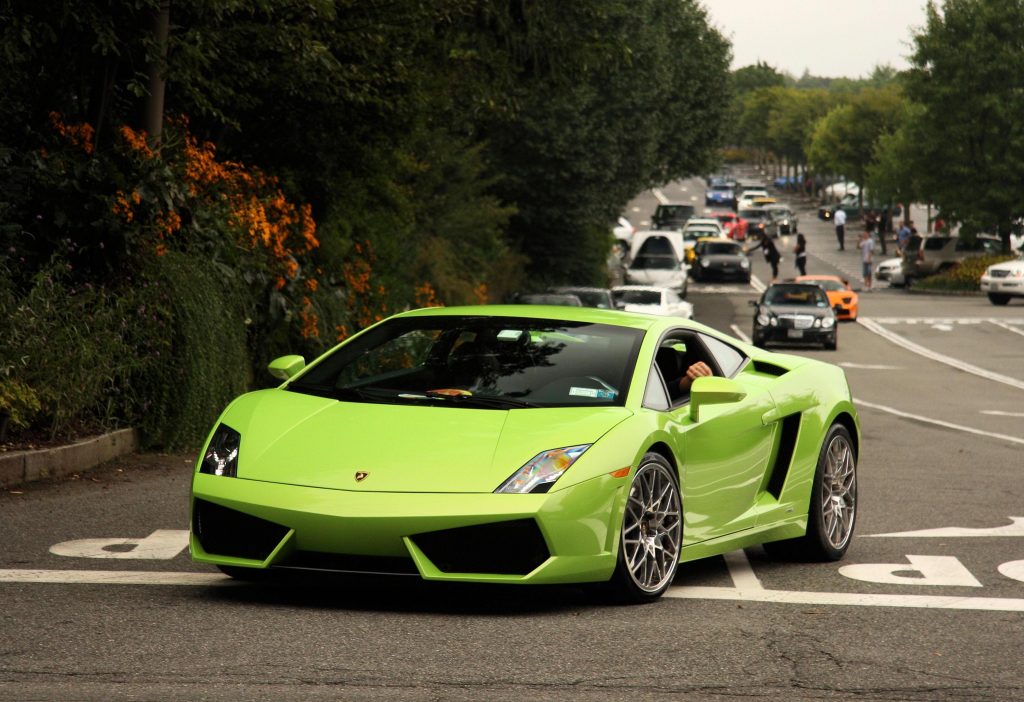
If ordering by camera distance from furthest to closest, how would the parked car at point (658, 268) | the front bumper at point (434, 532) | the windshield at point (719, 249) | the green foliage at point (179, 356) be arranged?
the windshield at point (719, 249) < the parked car at point (658, 268) < the green foliage at point (179, 356) < the front bumper at point (434, 532)

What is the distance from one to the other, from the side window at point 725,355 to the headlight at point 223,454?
251 centimetres

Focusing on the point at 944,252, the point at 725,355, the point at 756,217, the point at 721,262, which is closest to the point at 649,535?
the point at 725,355

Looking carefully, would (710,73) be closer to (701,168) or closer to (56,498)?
(701,168)

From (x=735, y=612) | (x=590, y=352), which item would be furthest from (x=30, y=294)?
(x=735, y=612)

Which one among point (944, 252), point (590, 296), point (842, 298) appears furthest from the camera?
point (944, 252)

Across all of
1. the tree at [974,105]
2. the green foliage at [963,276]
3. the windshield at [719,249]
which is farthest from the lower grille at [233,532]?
the tree at [974,105]

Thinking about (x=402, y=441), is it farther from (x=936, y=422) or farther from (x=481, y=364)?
Result: (x=936, y=422)

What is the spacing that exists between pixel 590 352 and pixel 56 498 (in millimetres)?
4282

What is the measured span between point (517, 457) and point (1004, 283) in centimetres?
4895

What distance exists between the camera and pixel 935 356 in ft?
117

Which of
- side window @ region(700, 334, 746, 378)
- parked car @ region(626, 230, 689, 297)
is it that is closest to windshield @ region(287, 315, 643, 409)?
side window @ region(700, 334, 746, 378)

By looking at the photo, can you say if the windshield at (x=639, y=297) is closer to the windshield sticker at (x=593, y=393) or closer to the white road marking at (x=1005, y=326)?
the white road marking at (x=1005, y=326)

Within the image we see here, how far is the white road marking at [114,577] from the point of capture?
7.84 m

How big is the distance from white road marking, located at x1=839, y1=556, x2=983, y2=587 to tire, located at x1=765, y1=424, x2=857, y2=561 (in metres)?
0.19
